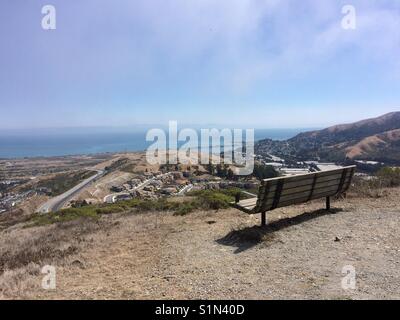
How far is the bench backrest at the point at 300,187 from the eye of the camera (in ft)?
20.9

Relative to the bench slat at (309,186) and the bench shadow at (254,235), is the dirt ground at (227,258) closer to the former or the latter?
the bench shadow at (254,235)

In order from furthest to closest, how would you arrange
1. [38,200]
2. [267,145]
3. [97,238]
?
1. [267,145]
2. [38,200]
3. [97,238]

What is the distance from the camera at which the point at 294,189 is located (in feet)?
22.4

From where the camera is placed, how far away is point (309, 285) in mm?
4262

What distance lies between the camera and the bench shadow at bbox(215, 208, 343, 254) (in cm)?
605

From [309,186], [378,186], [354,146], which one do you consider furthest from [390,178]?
[354,146]

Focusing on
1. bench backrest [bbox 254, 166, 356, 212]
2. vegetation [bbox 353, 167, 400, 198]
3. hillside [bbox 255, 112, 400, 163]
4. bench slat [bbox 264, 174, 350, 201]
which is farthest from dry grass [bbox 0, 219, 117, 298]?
hillside [bbox 255, 112, 400, 163]

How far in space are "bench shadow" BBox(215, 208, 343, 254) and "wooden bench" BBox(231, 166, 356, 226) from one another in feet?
0.98

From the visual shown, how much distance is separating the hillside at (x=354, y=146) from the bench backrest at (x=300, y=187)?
4324 centimetres

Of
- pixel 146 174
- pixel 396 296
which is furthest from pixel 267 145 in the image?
pixel 396 296

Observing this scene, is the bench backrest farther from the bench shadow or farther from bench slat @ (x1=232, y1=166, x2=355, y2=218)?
the bench shadow
